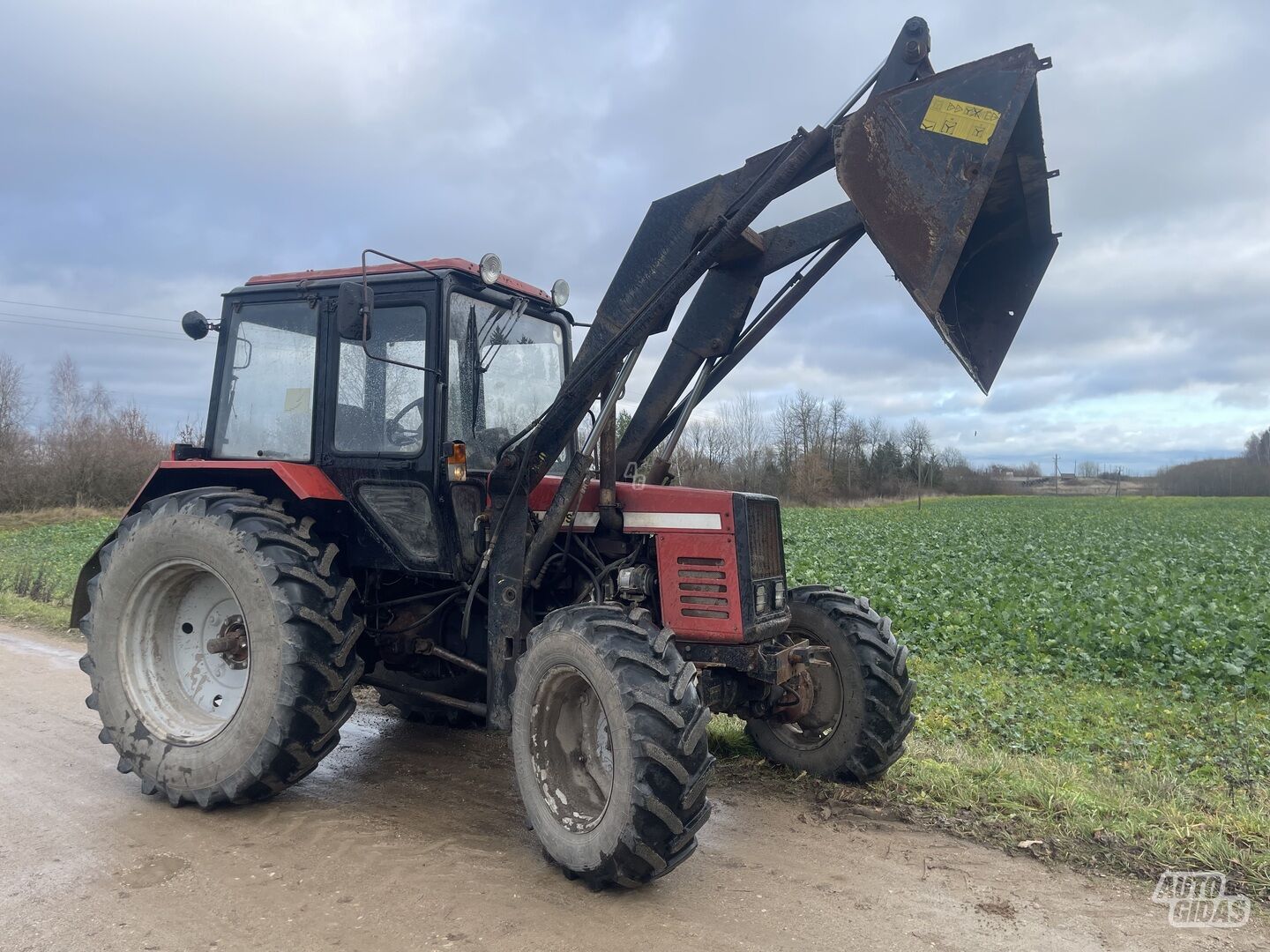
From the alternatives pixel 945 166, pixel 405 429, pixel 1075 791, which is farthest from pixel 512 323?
pixel 1075 791

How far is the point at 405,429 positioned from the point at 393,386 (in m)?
0.26

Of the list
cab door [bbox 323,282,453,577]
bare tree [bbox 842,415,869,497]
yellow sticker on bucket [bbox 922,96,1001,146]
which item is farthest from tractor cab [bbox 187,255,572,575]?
bare tree [bbox 842,415,869,497]

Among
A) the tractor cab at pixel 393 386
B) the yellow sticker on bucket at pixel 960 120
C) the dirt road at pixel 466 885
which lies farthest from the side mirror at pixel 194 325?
the yellow sticker on bucket at pixel 960 120

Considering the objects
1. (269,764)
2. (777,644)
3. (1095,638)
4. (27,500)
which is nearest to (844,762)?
(777,644)

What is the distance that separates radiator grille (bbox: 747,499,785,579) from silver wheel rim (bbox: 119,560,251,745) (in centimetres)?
269

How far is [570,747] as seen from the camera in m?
4.17

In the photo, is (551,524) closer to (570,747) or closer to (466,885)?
(570,747)

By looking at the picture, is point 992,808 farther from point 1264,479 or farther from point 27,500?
point 1264,479

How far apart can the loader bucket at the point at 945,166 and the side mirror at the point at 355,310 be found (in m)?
2.25

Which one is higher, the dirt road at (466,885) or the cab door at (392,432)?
the cab door at (392,432)

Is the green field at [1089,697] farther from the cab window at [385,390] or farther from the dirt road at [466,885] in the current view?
the cab window at [385,390]

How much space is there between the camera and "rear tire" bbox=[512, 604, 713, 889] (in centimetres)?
353

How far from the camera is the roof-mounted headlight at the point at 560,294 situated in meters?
5.52

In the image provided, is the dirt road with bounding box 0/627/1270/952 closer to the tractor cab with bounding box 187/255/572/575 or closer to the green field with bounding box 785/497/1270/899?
the green field with bounding box 785/497/1270/899
